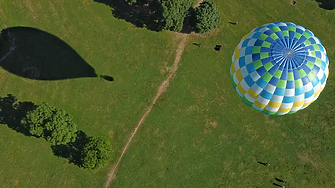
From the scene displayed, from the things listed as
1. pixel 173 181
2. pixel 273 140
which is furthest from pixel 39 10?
pixel 273 140

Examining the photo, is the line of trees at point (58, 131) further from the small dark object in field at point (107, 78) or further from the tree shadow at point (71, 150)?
the small dark object in field at point (107, 78)

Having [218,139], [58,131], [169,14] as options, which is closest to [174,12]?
[169,14]

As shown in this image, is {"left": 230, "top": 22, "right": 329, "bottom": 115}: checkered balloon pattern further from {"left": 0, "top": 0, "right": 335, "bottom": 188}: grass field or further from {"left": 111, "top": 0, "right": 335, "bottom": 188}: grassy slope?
{"left": 0, "top": 0, "right": 335, "bottom": 188}: grass field

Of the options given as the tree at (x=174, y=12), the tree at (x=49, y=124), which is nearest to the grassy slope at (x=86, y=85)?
the tree at (x=174, y=12)

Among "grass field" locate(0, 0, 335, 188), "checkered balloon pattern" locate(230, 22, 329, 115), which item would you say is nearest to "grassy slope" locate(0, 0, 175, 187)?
"grass field" locate(0, 0, 335, 188)

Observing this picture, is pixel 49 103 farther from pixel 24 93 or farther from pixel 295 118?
pixel 295 118

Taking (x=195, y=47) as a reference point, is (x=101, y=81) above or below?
below
